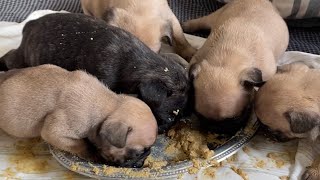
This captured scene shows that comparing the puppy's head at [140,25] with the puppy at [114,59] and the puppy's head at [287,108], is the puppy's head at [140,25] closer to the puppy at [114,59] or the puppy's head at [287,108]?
the puppy at [114,59]

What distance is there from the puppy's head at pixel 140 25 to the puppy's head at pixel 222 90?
0.52 metres

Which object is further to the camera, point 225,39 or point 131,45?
point 225,39

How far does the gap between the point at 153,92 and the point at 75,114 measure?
0.47 m

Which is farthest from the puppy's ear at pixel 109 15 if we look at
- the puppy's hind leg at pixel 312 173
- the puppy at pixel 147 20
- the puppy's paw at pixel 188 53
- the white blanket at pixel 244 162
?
the puppy's hind leg at pixel 312 173

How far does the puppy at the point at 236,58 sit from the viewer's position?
2807mm

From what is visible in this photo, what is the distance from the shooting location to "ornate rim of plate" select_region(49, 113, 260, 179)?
2613 millimetres

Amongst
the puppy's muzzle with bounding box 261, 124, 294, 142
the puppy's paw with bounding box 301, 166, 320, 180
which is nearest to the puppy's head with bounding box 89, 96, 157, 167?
the puppy's muzzle with bounding box 261, 124, 294, 142

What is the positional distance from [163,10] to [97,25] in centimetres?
71

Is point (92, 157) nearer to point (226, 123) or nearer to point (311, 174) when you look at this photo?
point (226, 123)

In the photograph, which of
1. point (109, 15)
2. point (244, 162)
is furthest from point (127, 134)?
point (109, 15)

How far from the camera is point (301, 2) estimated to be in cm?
391

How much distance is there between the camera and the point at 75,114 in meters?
2.66

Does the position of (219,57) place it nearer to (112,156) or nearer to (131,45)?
(131,45)

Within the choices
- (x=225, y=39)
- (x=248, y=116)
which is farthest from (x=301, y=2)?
(x=248, y=116)
